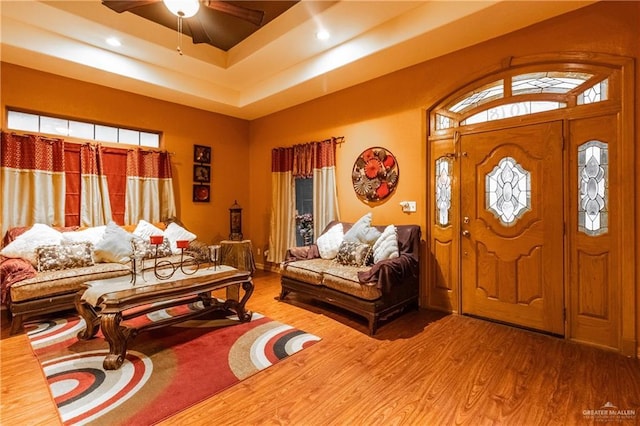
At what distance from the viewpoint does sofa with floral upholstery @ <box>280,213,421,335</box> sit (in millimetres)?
3010

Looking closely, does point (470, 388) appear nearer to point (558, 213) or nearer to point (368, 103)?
point (558, 213)

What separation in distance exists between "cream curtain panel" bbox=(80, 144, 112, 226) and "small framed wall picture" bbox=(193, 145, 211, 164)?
1.37 meters

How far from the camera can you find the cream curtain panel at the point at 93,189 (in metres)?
4.18

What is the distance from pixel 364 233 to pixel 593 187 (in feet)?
7.08

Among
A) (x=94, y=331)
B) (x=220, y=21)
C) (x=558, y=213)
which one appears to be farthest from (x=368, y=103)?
(x=94, y=331)

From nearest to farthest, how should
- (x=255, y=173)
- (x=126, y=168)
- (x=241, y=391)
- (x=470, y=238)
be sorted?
(x=241, y=391), (x=470, y=238), (x=126, y=168), (x=255, y=173)

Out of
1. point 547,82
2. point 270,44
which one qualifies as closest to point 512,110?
point 547,82

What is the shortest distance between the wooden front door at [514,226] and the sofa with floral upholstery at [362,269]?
62cm

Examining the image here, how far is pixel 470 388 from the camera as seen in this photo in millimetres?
2088

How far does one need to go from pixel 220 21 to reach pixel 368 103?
208cm

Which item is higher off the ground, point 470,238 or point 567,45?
point 567,45

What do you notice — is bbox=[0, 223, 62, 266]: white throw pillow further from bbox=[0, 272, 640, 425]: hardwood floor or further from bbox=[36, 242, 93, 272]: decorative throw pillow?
bbox=[0, 272, 640, 425]: hardwood floor

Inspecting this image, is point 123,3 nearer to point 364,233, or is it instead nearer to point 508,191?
point 364,233

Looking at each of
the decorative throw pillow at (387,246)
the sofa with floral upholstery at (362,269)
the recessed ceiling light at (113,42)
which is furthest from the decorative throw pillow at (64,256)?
the decorative throw pillow at (387,246)
